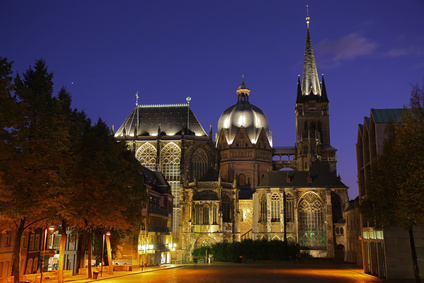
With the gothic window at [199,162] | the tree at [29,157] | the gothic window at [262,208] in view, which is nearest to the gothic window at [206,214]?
the gothic window at [262,208]

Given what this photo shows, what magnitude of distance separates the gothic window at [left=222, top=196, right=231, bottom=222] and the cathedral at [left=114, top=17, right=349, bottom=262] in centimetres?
17

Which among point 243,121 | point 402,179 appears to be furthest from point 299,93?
point 402,179

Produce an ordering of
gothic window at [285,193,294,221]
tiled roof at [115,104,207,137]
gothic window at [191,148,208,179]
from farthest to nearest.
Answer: tiled roof at [115,104,207,137]
gothic window at [191,148,208,179]
gothic window at [285,193,294,221]

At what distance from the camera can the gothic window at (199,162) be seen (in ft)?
311

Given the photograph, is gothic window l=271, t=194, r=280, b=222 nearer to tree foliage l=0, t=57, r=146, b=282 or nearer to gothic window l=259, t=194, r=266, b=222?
gothic window l=259, t=194, r=266, b=222

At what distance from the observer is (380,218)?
114ft

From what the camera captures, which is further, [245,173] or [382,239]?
[245,173]

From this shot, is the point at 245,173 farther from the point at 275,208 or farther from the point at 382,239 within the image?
the point at 382,239

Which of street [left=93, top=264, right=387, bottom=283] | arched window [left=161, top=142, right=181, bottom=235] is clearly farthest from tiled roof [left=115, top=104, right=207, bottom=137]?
street [left=93, top=264, right=387, bottom=283]

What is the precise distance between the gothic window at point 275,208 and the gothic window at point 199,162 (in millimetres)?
18338

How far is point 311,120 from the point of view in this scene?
367 feet

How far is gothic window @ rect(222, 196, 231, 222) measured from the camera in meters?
82.7

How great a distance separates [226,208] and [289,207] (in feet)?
35.4

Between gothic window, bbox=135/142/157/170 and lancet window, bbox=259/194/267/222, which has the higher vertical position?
gothic window, bbox=135/142/157/170
